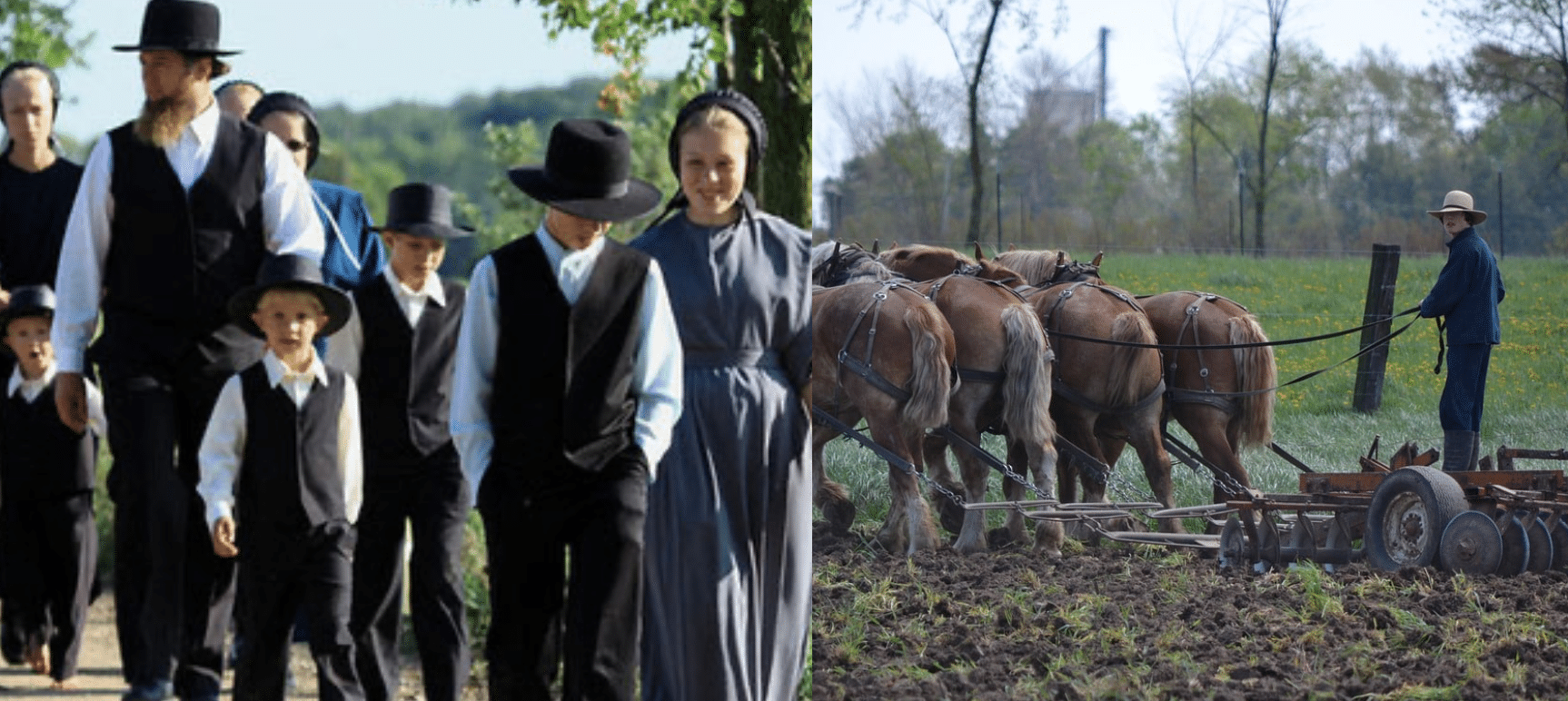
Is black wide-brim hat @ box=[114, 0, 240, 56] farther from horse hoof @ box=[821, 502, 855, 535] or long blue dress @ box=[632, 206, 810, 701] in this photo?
horse hoof @ box=[821, 502, 855, 535]

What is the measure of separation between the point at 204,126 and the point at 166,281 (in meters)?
0.42

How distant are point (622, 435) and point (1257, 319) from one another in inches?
77.1

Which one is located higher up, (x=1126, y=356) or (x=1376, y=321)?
(x=1376, y=321)

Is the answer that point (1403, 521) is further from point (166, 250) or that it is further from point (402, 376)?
point (166, 250)

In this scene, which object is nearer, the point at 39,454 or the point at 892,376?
the point at 892,376

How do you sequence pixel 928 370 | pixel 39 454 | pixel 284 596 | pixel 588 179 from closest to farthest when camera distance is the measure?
pixel 588 179 < pixel 284 596 < pixel 928 370 < pixel 39 454

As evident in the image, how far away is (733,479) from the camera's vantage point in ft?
17.6

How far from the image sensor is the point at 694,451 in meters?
5.32

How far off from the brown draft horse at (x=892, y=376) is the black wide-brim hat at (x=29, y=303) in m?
2.69

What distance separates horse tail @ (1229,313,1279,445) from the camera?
590cm

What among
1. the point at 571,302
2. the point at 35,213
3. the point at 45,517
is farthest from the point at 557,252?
the point at 45,517

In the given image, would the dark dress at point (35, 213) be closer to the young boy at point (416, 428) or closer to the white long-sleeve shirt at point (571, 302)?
the young boy at point (416, 428)

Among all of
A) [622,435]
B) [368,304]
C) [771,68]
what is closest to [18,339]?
[368,304]

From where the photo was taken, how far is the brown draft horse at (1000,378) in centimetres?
600
